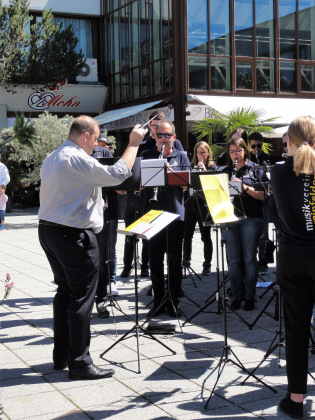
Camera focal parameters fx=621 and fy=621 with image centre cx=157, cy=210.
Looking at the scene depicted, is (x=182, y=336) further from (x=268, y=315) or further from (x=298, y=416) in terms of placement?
(x=298, y=416)

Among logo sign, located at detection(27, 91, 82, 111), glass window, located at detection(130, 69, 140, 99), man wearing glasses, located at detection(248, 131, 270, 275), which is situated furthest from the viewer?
logo sign, located at detection(27, 91, 82, 111)

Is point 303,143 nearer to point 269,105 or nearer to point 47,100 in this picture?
point 269,105

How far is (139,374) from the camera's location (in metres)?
4.87

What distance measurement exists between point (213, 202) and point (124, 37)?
23.5 m

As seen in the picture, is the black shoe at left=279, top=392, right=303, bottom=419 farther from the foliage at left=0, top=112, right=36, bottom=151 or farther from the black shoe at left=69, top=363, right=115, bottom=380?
the foliage at left=0, top=112, right=36, bottom=151

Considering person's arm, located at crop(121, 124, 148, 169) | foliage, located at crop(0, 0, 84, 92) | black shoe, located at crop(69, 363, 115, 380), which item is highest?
foliage, located at crop(0, 0, 84, 92)

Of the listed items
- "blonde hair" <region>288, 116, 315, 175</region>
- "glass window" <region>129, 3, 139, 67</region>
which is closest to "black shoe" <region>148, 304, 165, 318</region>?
"blonde hair" <region>288, 116, 315, 175</region>

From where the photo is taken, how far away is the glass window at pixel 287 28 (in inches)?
971

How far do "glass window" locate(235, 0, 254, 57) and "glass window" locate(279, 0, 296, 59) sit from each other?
1.41 metres

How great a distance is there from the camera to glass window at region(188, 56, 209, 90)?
916 inches

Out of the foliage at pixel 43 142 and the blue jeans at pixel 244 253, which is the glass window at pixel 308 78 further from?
the blue jeans at pixel 244 253

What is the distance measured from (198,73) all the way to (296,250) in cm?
2030

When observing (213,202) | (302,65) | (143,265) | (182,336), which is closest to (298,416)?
(213,202)

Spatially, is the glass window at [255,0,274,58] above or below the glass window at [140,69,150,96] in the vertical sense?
above
